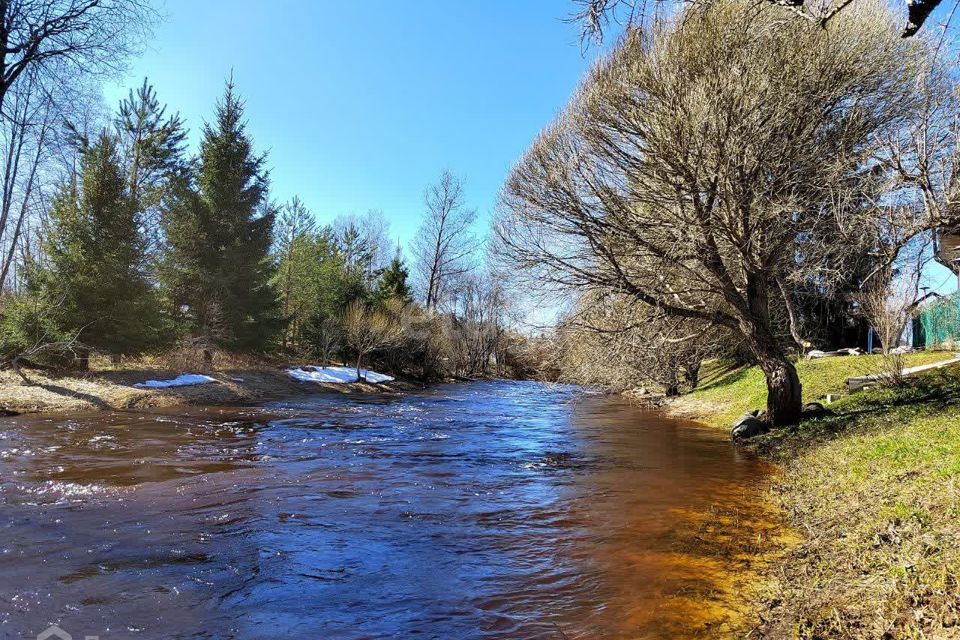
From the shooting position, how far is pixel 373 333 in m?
27.8

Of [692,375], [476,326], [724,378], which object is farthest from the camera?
[476,326]

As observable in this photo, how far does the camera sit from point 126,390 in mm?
15797

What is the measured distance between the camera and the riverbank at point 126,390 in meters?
13.7

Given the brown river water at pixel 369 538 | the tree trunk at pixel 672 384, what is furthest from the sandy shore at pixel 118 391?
the tree trunk at pixel 672 384

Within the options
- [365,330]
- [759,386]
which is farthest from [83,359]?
[759,386]

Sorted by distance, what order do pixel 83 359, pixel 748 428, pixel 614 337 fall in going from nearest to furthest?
pixel 748 428 < pixel 614 337 < pixel 83 359

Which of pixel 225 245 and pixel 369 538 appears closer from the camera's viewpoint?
pixel 369 538

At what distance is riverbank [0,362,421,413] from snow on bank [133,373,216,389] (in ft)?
0.71

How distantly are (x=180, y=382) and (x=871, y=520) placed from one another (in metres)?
19.4

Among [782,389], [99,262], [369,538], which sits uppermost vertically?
[99,262]

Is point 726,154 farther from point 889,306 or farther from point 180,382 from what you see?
point 180,382

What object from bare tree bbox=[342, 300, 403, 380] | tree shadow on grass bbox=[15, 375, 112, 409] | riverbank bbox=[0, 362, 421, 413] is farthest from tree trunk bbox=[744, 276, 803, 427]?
bare tree bbox=[342, 300, 403, 380]

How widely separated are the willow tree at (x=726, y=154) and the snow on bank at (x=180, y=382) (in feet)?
46.1

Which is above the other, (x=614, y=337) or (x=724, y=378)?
(x=614, y=337)
